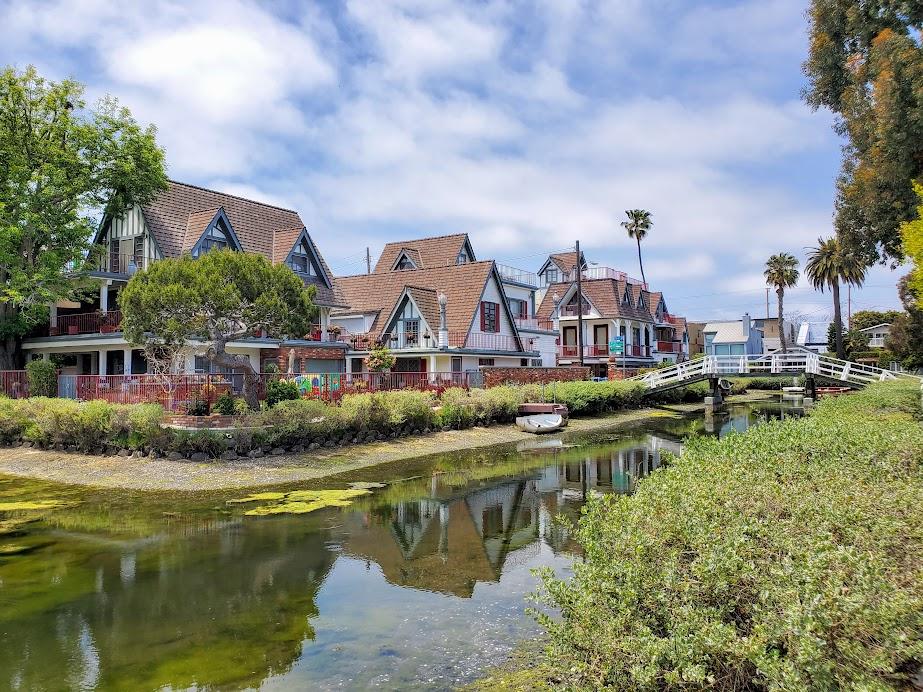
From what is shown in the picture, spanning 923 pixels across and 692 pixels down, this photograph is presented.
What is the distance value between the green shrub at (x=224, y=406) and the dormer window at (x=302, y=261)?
15.8m

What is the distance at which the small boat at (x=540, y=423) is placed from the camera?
33562mm

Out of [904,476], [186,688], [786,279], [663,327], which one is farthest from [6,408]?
[786,279]

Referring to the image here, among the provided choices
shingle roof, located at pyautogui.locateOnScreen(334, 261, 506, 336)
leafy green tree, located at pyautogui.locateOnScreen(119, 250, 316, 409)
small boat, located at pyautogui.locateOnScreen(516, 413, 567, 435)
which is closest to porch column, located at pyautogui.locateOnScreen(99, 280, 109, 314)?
leafy green tree, located at pyautogui.locateOnScreen(119, 250, 316, 409)

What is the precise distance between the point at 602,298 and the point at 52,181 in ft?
151

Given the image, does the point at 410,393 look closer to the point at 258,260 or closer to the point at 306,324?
the point at 306,324

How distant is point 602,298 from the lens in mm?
63125

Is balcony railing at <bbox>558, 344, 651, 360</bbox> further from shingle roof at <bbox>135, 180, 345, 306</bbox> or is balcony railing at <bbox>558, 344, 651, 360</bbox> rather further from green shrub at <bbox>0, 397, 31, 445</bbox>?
green shrub at <bbox>0, 397, 31, 445</bbox>

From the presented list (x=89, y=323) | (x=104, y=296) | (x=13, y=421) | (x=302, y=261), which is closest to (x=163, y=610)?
(x=13, y=421)

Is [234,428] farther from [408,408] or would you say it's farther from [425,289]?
[425,289]

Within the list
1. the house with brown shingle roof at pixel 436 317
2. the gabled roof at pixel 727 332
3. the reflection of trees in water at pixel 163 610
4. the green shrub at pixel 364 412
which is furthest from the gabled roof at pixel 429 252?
the gabled roof at pixel 727 332

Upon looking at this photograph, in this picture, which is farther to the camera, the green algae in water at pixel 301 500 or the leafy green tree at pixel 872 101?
the leafy green tree at pixel 872 101

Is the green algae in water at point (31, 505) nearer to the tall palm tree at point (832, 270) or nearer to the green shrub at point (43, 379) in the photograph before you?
the green shrub at point (43, 379)

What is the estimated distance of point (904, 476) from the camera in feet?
27.9

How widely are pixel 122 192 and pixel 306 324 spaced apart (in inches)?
603
